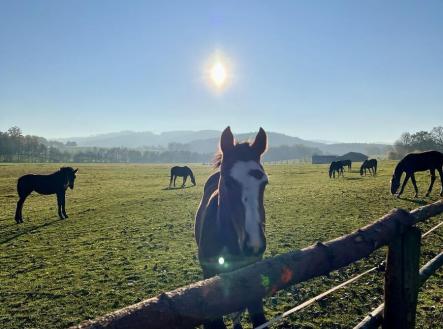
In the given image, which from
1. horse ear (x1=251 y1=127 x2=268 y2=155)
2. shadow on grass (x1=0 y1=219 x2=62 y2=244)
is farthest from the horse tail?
horse ear (x1=251 y1=127 x2=268 y2=155)

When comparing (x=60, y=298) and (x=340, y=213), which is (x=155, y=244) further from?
(x=340, y=213)

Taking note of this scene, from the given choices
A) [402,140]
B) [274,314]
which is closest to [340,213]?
[274,314]

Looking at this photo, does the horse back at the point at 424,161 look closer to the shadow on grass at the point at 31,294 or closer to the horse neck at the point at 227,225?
the horse neck at the point at 227,225

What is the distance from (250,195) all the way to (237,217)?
34 centimetres

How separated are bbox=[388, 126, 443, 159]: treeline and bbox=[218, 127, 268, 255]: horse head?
12653 cm

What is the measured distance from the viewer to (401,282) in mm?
→ 3225

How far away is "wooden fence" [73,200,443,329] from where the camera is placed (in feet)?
5.28

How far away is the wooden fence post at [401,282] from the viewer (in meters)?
3.23

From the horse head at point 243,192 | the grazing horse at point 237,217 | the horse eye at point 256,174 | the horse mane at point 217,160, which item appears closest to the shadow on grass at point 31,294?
the grazing horse at point 237,217

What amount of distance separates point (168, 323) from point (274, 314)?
5.06m

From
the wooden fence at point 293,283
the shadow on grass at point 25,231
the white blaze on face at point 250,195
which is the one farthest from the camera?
the shadow on grass at point 25,231

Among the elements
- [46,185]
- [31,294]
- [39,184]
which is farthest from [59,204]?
[31,294]

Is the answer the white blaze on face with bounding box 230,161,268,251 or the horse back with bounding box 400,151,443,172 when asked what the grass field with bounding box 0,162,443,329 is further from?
the white blaze on face with bounding box 230,161,268,251

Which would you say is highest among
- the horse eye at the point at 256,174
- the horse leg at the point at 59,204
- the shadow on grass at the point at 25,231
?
the horse eye at the point at 256,174
